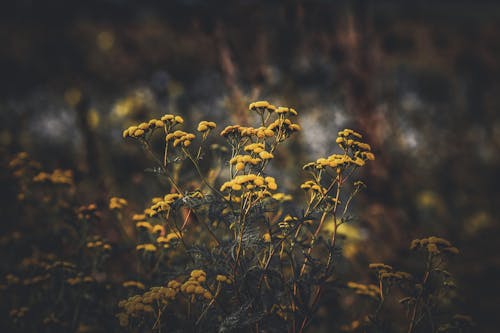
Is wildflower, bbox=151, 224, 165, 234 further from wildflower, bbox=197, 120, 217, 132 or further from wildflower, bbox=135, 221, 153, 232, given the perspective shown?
wildflower, bbox=197, 120, 217, 132

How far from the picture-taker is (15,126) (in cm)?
520

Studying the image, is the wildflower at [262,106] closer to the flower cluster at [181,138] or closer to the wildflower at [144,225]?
the flower cluster at [181,138]

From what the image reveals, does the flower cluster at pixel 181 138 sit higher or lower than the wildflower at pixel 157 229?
higher

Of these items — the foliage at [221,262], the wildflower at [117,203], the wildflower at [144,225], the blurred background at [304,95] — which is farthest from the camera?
the blurred background at [304,95]

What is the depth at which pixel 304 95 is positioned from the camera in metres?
6.12

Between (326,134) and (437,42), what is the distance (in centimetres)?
635

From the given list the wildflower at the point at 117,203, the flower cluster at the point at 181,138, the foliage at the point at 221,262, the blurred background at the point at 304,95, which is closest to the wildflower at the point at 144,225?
the foliage at the point at 221,262

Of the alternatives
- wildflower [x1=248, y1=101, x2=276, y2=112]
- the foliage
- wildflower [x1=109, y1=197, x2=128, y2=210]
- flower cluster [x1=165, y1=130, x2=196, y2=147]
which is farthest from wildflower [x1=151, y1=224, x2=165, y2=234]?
wildflower [x1=248, y1=101, x2=276, y2=112]

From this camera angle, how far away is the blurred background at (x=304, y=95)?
2.90 metres

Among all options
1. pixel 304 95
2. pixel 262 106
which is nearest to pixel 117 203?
pixel 262 106

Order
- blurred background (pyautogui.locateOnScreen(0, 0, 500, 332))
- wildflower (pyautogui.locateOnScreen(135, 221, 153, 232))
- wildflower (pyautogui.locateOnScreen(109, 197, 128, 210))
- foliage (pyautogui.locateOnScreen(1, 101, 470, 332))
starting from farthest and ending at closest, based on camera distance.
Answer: blurred background (pyautogui.locateOnScreen(0, 0, 500, 332)), wildflower (pyautogui.locateOnScreen(109, 197, 128, 210)), wildflower (pyautogui.locateOnScreen(135, 221, 153, 232)), foliage (pyautogui.locateOnScreen(1, 101, 470, 332))

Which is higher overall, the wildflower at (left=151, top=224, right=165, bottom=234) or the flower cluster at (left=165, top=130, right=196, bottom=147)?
the flower cluster at (left=165, top=130, right=196, bottom=147)

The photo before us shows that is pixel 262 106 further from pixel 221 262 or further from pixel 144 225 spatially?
pixel 144 225

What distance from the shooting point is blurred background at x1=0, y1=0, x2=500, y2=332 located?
2900mm
